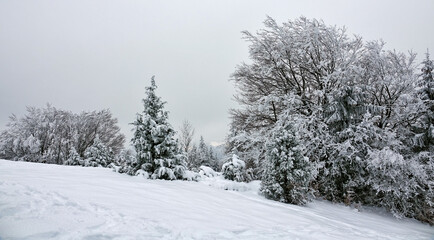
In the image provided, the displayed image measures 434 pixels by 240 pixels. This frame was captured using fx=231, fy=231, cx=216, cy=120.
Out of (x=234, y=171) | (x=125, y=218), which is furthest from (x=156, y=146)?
(x=125, y=218)

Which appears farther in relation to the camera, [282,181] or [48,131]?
[48,131]

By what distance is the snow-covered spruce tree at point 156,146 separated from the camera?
876cm

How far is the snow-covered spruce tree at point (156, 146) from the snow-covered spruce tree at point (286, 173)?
340 centimetres

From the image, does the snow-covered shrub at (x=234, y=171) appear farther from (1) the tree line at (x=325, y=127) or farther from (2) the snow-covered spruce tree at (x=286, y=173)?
(2) the snow-covered spruce tree at (x=286, y=173)

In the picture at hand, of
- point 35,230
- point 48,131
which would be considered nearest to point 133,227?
point 35,230

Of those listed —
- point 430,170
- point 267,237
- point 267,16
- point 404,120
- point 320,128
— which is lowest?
point 267,237

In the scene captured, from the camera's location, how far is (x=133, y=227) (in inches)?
121

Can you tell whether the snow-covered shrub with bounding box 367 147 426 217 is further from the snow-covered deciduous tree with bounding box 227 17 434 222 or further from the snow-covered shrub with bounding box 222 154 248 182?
the snow-covered shrub with bounding box 222 154 248 182

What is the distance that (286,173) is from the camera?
25.3ft

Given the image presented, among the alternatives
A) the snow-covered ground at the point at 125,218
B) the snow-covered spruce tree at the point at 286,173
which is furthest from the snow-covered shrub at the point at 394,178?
the snow-covered ground at the point at 125,218

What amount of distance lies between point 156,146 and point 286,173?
16.0ft

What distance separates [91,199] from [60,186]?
119 cm

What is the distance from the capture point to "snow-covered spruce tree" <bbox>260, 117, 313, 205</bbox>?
7602 millimetres

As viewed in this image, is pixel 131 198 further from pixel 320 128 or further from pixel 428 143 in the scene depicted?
pixel 428 143
